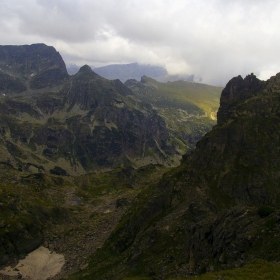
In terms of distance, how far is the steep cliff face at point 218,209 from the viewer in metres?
56.4

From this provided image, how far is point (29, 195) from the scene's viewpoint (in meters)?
191

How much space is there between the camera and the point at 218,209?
339 ft

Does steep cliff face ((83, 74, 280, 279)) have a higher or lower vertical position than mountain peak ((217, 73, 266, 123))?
lower

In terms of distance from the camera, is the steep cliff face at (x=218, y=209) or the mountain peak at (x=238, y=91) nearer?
the steep cliff face at (x=218, y=209)

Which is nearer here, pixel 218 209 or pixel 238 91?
pixel 218 209

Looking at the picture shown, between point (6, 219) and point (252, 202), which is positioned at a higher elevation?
point (252, 202)

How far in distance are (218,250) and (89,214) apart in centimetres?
15102

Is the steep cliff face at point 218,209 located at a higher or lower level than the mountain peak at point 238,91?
lower

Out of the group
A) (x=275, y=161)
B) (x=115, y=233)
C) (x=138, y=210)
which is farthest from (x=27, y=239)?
(x=275, y=161)

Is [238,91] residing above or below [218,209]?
above

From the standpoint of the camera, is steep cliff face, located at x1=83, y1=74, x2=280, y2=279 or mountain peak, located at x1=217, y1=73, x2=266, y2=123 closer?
steep cliff face, located at x1=83, y1=74, x2=280, y2=279

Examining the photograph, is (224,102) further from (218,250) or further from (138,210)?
(218,250)

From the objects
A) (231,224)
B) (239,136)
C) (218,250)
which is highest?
(239,136)

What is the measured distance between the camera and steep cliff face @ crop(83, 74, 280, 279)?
5644cm
